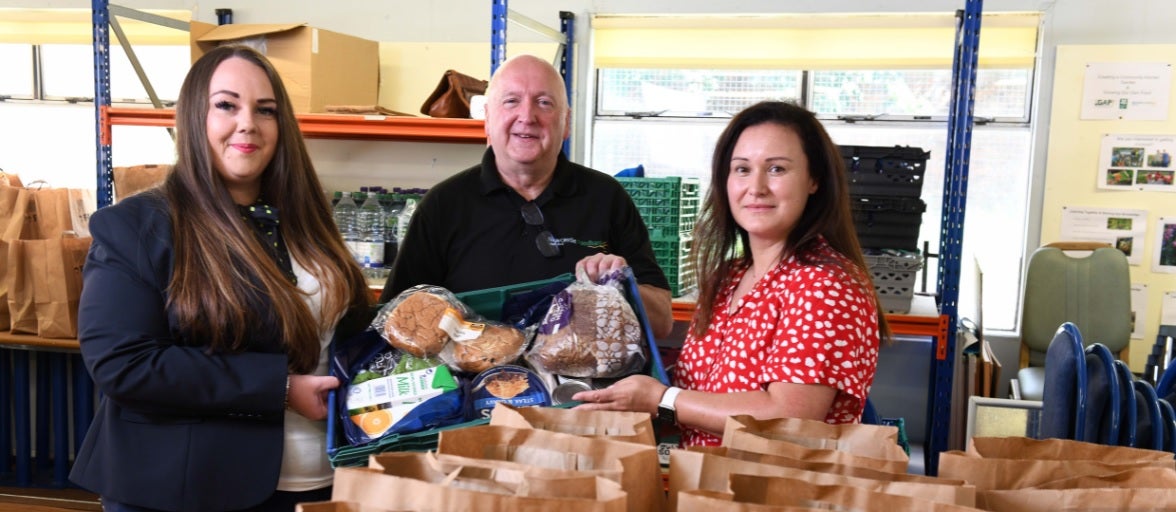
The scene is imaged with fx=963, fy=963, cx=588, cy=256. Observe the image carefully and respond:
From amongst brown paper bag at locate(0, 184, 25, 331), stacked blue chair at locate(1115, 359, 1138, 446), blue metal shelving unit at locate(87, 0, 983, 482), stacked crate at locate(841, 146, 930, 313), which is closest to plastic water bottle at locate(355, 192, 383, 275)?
blue metal shelving unit at locate(87, 0, 983, 482)

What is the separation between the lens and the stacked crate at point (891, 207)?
3.83 m

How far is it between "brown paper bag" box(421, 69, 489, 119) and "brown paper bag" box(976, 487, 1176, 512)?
3231 mm

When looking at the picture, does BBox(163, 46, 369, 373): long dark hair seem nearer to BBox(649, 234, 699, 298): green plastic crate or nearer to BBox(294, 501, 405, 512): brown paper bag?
BBox(294, 501, 405, 512): brown paper bag

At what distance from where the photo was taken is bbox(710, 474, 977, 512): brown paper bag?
92 centimetres

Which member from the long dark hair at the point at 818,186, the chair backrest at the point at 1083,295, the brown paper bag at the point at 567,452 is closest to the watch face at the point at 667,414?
the long dark hair at the point at 818,186

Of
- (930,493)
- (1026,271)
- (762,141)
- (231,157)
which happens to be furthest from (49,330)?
(1026,271)

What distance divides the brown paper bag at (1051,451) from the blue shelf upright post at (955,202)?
2.56m

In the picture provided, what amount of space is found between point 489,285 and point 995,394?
322cm

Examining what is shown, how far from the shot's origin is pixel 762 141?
1859 millimetres

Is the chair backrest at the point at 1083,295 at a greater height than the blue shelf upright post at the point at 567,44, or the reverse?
the blue shelf upright post at the point at 567,44

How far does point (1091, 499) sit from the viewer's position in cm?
95

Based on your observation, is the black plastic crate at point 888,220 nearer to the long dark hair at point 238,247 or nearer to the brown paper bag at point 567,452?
the long dark hair at point 238,247

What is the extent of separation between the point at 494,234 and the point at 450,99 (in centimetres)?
159

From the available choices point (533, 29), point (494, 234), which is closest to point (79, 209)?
point (533, 29)
